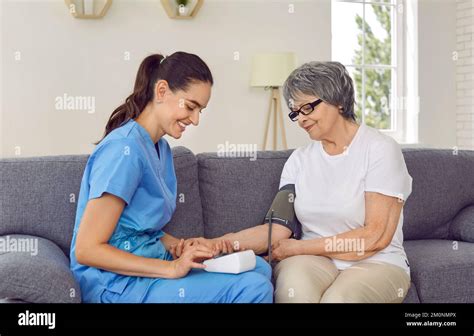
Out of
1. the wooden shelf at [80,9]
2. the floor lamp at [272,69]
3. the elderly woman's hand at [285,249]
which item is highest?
the wooden shelf at [80,9]

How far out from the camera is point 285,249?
2.55 meters

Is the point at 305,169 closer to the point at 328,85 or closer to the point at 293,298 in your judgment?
the point at 328,85

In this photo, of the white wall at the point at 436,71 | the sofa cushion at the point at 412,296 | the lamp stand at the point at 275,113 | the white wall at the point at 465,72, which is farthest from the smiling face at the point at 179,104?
the white wall at the point at 465,72

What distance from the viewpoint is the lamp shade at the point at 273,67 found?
5.33 metres

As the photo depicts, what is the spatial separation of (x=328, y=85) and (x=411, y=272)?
787 mm

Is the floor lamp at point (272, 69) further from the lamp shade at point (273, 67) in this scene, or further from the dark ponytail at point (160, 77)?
the dark ponytail at point (160, 77)

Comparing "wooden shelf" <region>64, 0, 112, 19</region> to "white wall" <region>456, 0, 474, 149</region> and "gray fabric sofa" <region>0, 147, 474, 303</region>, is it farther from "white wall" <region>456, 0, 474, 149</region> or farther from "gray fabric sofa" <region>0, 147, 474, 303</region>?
"white wall" <region>456, 0, 474, 149</region>

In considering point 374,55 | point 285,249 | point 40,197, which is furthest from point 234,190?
point 374,55

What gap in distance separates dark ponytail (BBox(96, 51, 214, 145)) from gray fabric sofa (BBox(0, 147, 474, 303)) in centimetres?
48

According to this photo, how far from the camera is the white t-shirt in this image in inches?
96.1

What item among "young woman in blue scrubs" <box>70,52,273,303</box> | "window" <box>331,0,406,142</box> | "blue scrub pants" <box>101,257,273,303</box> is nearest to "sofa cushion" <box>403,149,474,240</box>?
"young woman in blue scrubs" <box>70,52,273,303</box>

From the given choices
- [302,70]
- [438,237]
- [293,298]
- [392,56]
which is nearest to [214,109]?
[392,56]

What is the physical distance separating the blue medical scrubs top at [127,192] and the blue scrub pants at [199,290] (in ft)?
0.11

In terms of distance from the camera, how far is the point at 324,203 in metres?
2.52
